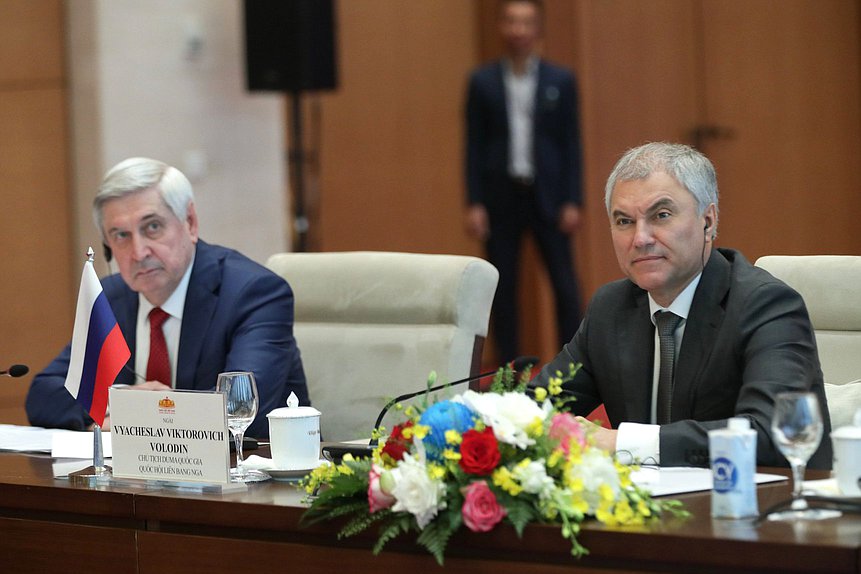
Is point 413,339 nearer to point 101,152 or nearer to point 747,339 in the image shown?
point 747,339

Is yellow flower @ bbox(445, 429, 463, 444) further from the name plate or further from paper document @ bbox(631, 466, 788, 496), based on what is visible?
the name plate

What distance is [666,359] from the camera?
249 cm

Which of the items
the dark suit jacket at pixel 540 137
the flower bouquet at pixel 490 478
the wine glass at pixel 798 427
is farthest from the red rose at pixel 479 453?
the dark suit jacket at pixel 540 137

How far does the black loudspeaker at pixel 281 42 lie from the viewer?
6.18m

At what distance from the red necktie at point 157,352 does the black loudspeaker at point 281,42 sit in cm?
318

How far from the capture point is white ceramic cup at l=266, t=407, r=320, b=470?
2158 mm

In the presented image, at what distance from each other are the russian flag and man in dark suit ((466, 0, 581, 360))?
381cm

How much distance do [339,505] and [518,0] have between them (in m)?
4.75

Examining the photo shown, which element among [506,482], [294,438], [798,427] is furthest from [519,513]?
[294,438]

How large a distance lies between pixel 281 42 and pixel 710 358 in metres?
4.21

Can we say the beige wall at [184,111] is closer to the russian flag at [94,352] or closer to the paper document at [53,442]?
the paper document at [53,442]

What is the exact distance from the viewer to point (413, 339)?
10.3 feet

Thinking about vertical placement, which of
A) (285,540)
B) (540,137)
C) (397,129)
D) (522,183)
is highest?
(397,129)

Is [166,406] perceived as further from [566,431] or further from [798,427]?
[798,427]
